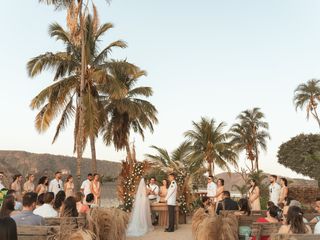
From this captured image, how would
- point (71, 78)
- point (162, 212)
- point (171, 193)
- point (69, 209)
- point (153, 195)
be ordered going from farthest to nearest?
point (71, 78), point (153, 195), point (162, 212), point (171, 193), point (69, 209)

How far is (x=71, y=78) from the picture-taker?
24.0 m

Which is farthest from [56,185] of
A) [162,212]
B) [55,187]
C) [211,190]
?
[211,190]

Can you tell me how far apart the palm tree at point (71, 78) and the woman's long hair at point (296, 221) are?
1667cm

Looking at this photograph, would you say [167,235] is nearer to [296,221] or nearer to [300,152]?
[296,221]

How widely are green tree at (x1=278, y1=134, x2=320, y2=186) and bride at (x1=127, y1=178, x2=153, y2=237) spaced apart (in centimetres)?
3816

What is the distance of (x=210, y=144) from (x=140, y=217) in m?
23.0

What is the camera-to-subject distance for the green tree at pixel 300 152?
47.7 metres

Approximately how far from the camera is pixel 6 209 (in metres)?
4.43

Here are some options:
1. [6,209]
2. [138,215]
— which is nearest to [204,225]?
[6,209]

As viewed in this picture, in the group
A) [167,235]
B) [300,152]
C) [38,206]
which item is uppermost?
[300,152]

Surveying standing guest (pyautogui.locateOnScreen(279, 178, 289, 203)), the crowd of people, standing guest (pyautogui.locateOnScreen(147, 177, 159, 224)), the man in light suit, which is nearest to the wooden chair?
the crowd of people

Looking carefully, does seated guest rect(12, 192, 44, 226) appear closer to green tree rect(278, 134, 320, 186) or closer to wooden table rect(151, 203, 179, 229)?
wooden table rect(151, 203, 179, 229)

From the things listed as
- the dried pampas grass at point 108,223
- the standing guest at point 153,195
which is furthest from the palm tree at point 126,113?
the dried pampas grass at point 108,223

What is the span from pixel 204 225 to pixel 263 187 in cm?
2068
